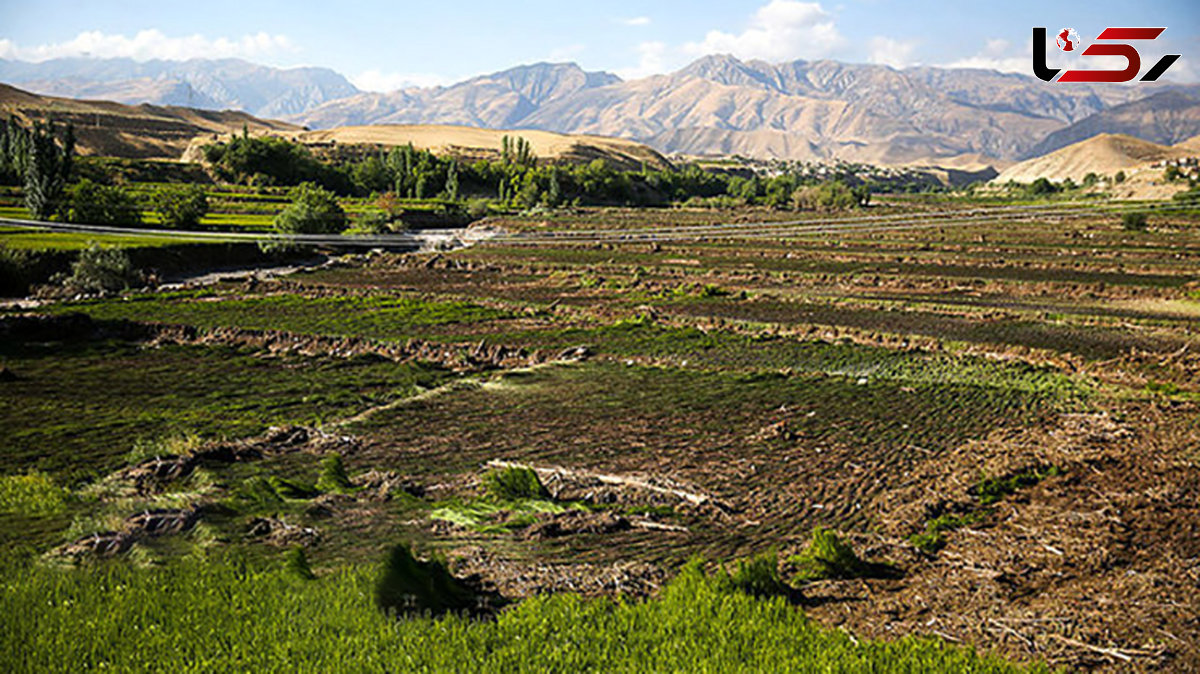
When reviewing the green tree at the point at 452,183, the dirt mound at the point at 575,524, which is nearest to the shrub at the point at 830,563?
the dirt mound at the point at 575,524

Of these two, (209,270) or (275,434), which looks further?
(209,270)

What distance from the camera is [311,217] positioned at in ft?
187

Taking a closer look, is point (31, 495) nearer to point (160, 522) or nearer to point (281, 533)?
point (160, 522)

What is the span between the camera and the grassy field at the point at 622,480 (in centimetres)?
705

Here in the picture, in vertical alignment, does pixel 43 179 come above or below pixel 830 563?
above

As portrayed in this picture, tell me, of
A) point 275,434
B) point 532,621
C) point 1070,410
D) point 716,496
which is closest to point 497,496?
point 716,496

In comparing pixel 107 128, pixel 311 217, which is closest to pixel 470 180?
pixel 311 217

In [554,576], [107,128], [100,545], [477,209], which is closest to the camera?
[554,576]

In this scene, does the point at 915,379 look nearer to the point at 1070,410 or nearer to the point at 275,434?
the point at 1070,410

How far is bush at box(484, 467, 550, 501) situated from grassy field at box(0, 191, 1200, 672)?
22 cm

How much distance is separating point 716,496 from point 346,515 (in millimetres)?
5721

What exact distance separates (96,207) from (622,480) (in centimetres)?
5024

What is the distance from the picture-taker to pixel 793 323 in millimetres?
28531

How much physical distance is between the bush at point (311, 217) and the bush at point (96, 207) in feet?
31.8
